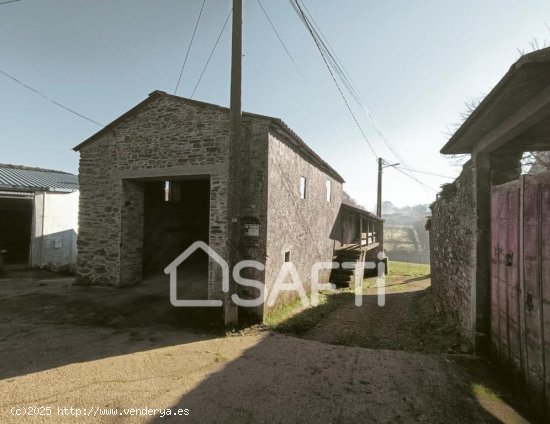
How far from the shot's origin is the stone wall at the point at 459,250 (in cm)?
509

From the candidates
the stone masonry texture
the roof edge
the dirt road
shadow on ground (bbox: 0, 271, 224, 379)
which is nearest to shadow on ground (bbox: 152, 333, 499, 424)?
Answer: the dirt road

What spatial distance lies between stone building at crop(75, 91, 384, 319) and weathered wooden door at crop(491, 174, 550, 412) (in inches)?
174

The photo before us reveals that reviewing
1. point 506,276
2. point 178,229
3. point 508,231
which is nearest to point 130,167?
point 178,229

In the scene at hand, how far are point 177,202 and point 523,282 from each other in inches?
425

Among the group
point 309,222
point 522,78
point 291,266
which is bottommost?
point 291,266

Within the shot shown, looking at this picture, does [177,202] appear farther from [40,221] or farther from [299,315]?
[299,315]

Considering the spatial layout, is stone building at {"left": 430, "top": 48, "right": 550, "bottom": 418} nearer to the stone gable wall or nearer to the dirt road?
the dirt road

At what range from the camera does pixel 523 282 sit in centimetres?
366

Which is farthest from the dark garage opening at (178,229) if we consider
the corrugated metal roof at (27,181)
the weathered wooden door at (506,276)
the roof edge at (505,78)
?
the roof edge at (505,78)

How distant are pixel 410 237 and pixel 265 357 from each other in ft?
161

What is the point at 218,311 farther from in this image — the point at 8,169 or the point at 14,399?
the point at 8,169

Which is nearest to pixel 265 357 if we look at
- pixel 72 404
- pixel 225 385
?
pixel 225 385

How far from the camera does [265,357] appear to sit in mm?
5148

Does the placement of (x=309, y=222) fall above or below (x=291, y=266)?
above
